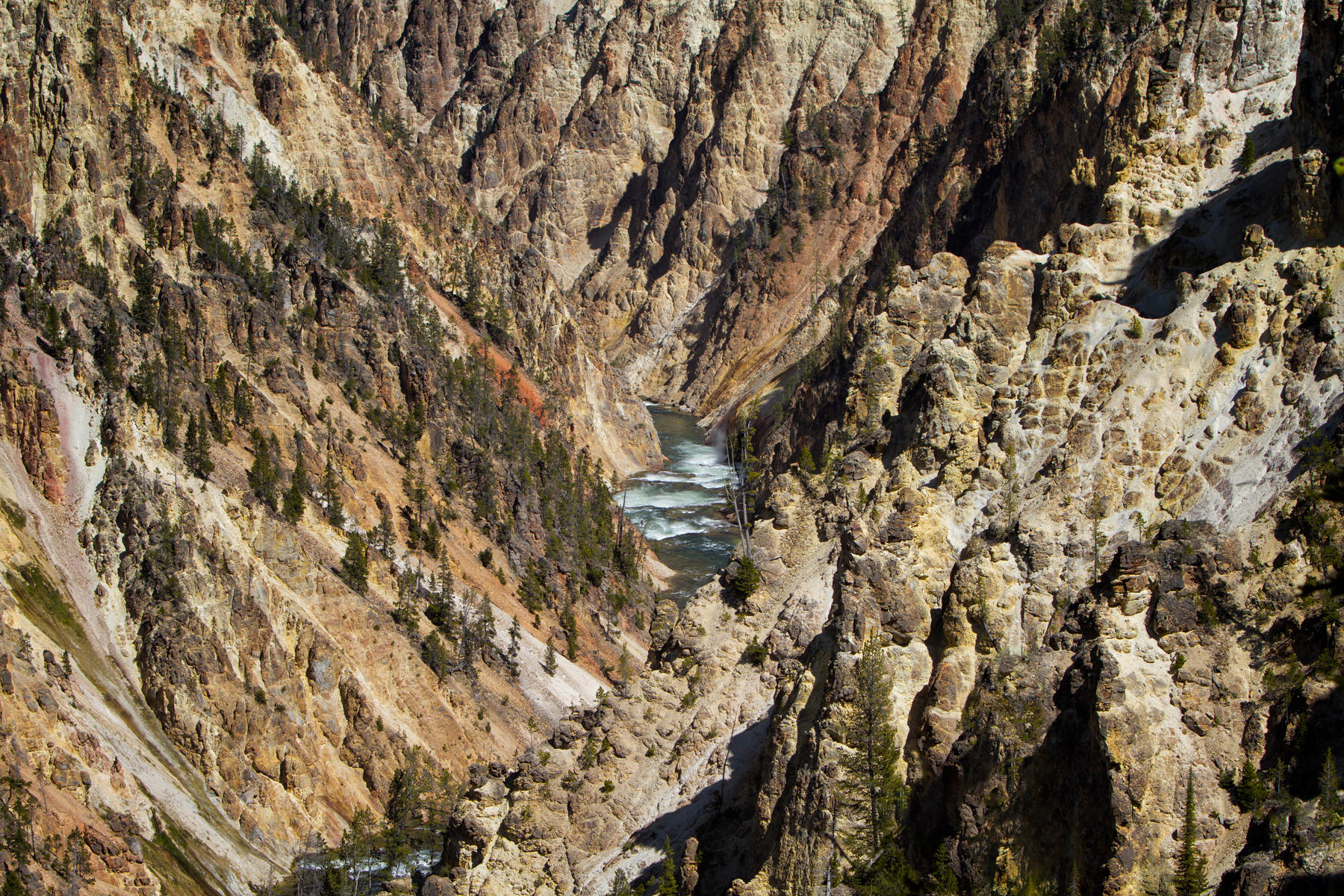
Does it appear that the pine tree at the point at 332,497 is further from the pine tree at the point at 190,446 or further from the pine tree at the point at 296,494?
the pine tree at the point at 190,446

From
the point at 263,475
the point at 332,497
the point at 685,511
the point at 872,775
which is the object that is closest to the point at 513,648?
the point at 332,497

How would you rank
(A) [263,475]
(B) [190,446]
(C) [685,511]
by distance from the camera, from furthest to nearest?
(C) [685,511] < (A) [263,475] < (B) [190,446]

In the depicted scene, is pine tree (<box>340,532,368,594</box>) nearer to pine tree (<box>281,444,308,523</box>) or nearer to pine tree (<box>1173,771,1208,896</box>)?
pine tree (<box>281,444,308,523</box>)

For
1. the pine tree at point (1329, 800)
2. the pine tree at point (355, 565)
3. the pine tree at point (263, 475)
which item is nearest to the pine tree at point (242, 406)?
the pine tree at point (263, 475)

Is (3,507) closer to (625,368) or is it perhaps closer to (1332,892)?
(1332,892)

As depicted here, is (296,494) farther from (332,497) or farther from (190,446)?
(190,446)

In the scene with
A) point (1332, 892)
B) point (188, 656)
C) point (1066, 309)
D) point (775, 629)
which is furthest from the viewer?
point (188, 656)

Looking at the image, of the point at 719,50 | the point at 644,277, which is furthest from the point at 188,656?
the point at 719,50
